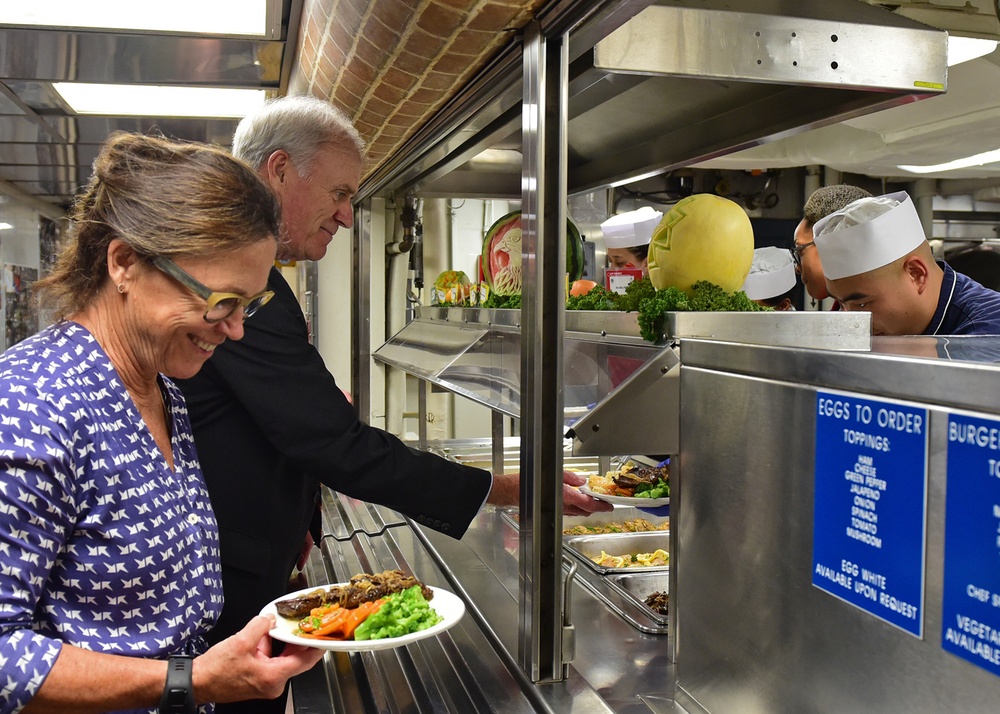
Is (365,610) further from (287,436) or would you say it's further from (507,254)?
(507,254)

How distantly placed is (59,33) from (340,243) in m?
1.92

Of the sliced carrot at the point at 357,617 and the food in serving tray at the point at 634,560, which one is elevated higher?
the sliced carrot at the point at 357,617

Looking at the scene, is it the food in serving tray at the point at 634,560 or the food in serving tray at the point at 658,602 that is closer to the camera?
the food in serving tray at the point at 658,602

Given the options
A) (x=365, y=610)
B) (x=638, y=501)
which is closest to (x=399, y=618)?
(x=365, y=610)

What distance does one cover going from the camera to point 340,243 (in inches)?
175

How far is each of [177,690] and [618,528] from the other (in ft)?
5.36

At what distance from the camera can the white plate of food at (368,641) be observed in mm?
1280

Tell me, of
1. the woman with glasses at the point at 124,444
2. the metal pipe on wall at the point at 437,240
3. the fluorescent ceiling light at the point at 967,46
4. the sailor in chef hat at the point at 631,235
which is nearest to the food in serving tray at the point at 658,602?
the woman with glasses at the point at 124,444

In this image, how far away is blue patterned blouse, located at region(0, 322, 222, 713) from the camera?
100 centimetres

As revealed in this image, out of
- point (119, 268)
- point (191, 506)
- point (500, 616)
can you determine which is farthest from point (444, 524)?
point (119, 268)

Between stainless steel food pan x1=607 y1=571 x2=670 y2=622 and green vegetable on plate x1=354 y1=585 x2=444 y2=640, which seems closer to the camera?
green vegetable on plate x1=354 y1=585 x2=444 y2=640

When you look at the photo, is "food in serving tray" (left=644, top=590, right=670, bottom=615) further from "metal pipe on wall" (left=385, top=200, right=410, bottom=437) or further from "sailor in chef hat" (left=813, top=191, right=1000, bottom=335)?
"metal pipe on wall" (left=385, top=200, right=410, bottom=437)

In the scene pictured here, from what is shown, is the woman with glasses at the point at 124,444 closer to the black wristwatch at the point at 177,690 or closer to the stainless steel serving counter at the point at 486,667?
the black wristwatch at the point at 177,690

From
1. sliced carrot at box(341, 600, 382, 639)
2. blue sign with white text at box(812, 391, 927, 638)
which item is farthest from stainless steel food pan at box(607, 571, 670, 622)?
blue sign with white text at box(812, 391, 927, 638)
